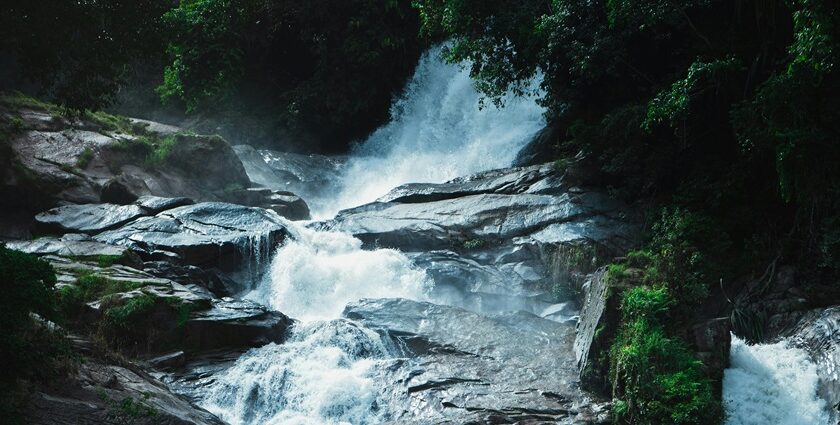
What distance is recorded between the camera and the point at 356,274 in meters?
16.5

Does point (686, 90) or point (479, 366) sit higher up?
point (686, 90)

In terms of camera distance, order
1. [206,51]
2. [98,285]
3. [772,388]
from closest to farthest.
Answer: [772,388], [98,285], [206,51]

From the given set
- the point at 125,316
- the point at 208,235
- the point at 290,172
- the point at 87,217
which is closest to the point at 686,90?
the point at 208,235

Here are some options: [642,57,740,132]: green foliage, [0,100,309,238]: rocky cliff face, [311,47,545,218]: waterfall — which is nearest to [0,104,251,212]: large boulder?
[0,100,309,238]: rocky cliff face

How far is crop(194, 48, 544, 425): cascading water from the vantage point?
11617 millimetres

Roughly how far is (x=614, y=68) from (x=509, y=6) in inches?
152

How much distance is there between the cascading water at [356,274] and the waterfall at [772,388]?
4923 mm

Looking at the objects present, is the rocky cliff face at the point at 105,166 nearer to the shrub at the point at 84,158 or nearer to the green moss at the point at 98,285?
the shrub at the point at 84,158

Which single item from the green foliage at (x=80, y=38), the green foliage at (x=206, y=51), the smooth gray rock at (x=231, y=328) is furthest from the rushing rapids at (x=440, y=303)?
the green foliage at (x=80, y=38)

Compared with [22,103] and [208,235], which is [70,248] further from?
[22,103]

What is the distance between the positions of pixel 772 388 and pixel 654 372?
1820 mm

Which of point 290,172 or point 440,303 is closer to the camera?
point 440,303

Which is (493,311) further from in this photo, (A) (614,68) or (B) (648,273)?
(A) (614,68)

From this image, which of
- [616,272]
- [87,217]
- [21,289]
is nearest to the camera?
[21,289]
